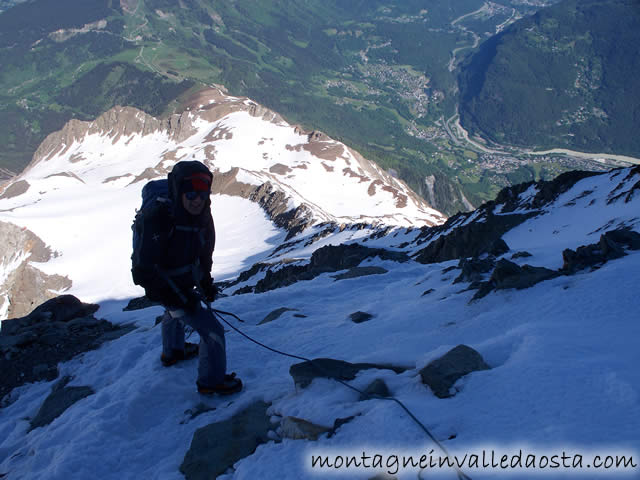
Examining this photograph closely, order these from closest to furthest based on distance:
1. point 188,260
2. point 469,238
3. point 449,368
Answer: point 449,368, point 188,260, point 469,238

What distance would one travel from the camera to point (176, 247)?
5.88 meters

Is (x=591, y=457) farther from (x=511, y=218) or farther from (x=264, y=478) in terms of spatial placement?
(x=511, y=218)

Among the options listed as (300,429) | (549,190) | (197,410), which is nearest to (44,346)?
(197,410)

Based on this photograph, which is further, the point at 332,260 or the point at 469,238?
the point at 332,260

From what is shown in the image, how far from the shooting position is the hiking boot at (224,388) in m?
6.66

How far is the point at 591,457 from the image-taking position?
3.41 m

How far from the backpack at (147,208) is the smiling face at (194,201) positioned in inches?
10.5

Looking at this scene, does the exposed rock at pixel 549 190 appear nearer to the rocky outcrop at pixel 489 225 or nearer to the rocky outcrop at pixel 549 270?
the rocky outcrop at pixel 489 225

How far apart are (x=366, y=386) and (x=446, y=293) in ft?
15.5

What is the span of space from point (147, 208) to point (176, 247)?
66cm

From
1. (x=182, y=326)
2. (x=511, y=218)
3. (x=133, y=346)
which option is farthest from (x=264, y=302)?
(x=511, y=218)

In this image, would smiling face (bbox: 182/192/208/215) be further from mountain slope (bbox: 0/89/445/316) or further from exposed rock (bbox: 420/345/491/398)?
mountain slope (bbox: 0/89/445/316)

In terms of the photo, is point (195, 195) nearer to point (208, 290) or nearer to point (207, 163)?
point (208, 290)

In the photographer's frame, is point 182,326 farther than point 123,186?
No
